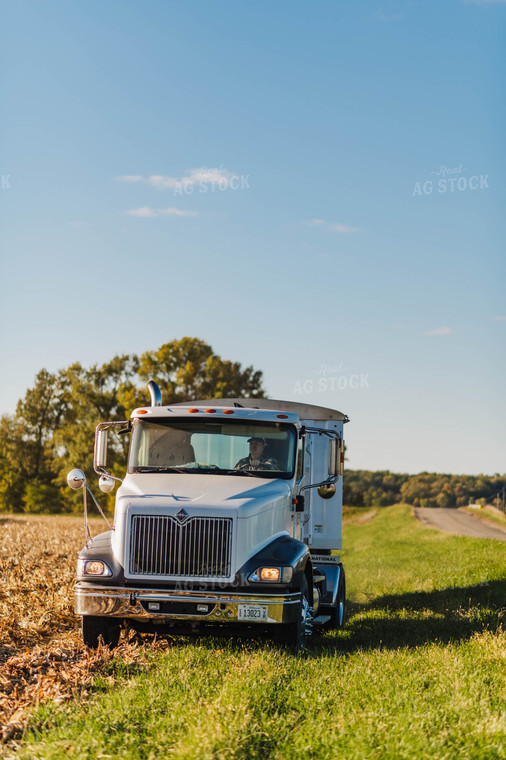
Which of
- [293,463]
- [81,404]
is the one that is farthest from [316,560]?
[81,404]

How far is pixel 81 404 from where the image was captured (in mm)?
70938

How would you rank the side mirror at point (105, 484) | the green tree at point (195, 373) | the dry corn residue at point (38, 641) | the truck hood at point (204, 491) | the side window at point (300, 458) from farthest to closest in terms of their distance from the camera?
1. the green tree at point (195, 373)
2. the side window at point (300, 458)
3. the side mirror at point (105, 484)
4. the truck hood at point (204, 491)
5. the dry corn residue at point (38, 641)

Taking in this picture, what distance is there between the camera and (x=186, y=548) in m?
8.66

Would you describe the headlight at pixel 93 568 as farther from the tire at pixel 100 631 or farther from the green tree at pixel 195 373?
the green tree at pixel 195 373

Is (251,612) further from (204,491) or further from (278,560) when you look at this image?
(204,491)

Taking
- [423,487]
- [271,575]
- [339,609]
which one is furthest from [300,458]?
[423,487]

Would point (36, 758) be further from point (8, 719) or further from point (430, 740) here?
point (430, 740)

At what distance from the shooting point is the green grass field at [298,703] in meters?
5.42

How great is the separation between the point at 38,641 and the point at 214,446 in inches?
130

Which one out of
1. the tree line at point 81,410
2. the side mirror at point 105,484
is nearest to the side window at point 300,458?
the side mirror at point 105,484

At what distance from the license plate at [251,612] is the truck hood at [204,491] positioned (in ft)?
3.11

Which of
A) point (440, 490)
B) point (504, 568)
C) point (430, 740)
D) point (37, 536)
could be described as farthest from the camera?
point (440, 490)

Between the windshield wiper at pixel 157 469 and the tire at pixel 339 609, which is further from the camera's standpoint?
the tire at pixel 339 609

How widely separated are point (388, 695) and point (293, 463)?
12.7 feet
